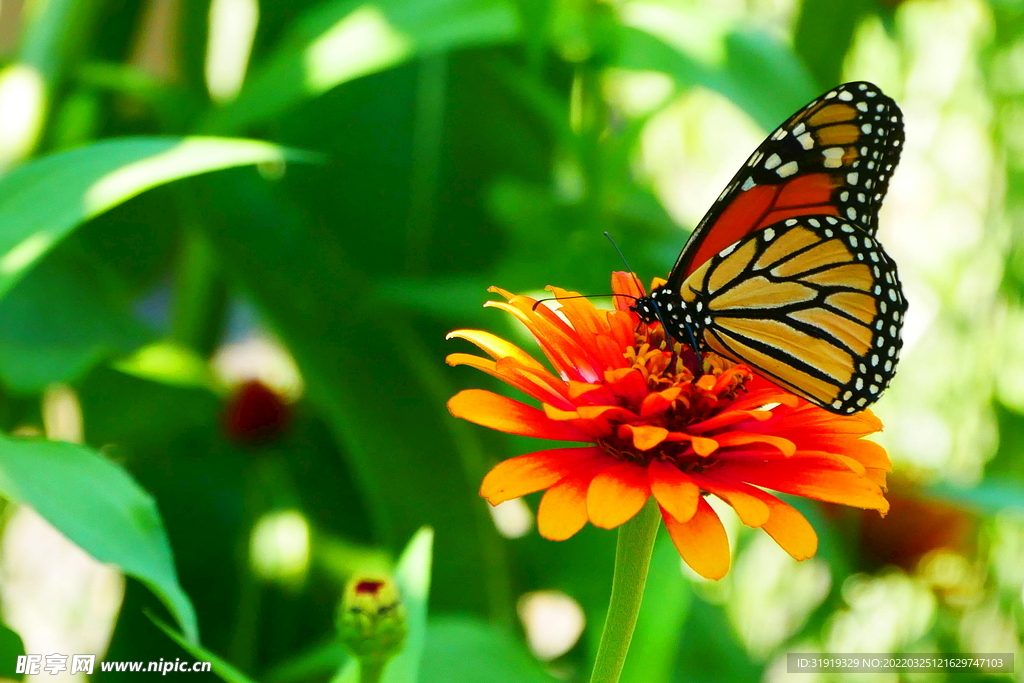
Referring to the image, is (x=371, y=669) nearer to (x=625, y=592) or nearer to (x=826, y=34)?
(x=625, y=592)

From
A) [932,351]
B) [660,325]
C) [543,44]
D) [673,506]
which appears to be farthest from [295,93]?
[932,351]

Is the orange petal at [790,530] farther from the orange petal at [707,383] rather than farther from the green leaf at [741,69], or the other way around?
the green leaf at [741,69]

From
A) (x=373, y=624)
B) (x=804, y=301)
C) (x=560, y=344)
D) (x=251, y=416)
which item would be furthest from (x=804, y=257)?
(x=251, y=416)

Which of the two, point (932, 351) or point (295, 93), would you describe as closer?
point (295, 93)

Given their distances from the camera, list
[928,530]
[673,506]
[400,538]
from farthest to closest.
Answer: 1. [928,530]
2. [400,538]
3. [673,506]

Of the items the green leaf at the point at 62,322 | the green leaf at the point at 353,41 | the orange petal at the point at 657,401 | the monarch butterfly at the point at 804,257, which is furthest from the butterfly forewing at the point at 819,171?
the green leaf at the point at 62,322

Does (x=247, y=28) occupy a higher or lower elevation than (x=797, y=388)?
higher

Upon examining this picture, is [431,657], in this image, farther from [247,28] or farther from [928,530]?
[247,28]
